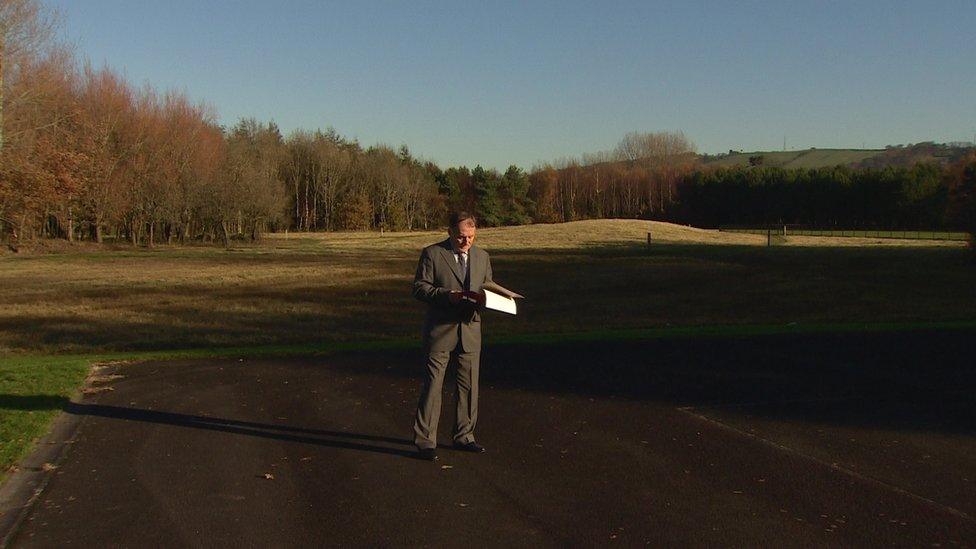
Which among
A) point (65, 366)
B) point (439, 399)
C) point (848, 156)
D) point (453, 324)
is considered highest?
point (848, 156)

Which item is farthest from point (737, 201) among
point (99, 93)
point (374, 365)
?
point (374, 365)

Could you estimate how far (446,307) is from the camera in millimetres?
7715

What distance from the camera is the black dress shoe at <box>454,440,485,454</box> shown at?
25.6 ft

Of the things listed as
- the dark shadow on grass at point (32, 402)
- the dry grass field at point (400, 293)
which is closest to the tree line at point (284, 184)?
the dry grass field at point (400, 293)

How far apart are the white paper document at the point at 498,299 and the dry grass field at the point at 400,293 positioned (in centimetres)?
1209

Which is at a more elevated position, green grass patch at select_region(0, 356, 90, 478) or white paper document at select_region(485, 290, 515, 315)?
white paper document at select_region(485, 290, 515, 315)

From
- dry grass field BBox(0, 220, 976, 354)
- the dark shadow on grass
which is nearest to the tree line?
dry grass field BBox(0, 220, 976, 354)

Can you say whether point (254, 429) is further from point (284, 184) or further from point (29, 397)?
point (284, 184)

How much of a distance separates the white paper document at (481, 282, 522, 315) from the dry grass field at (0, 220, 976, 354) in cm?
1209

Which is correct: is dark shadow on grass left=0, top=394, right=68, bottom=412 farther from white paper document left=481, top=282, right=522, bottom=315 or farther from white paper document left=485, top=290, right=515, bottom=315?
white paper document left=485, top=290, right=515, bottom=315

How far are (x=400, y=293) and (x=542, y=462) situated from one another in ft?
91.9

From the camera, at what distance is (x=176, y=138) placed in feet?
276

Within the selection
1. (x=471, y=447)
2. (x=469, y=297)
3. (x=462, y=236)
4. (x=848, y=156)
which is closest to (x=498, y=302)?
(x=469, y=297)

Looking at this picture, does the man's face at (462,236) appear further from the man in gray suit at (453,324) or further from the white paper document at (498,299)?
the white paper document at (498,299)
